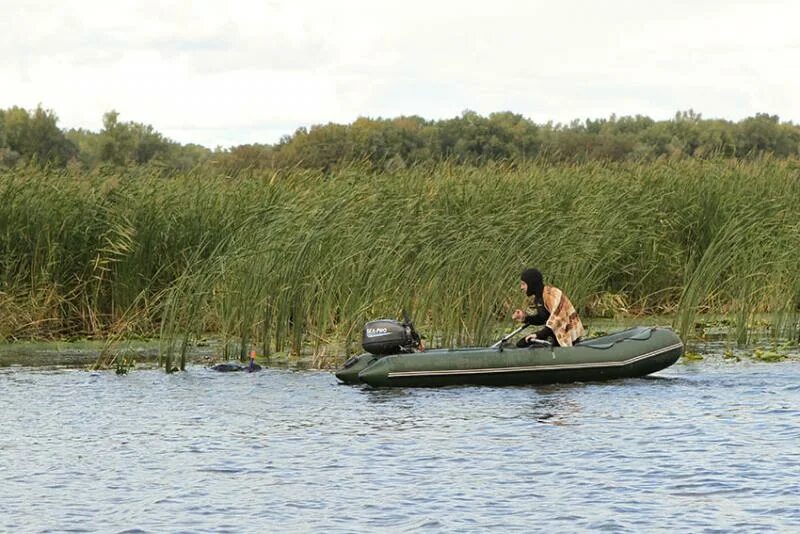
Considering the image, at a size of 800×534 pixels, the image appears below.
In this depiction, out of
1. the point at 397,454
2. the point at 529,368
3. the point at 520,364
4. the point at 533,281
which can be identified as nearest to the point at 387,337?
the point at 520,364

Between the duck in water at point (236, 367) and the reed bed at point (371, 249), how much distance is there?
41 centimetres

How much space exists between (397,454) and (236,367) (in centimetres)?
529

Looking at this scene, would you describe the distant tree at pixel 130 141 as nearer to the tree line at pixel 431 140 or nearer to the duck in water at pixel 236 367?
the tree line at pixel 431 140

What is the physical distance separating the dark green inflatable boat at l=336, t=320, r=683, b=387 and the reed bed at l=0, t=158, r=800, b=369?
1427mm

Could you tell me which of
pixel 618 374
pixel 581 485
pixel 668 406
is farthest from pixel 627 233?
pixel 581 485

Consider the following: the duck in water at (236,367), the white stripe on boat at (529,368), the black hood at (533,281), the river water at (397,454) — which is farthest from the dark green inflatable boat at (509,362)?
the duck in water at (236,367)

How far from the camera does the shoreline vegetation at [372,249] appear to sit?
56.6ft

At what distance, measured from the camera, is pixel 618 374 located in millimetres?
15828

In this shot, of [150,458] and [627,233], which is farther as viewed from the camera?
[627,233]

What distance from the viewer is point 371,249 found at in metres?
17.3

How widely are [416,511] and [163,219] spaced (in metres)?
10.3

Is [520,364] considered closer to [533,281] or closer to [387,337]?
[533,281]

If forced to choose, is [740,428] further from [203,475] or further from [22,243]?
[22,243]

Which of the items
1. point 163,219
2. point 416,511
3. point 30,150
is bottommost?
point 416,511
